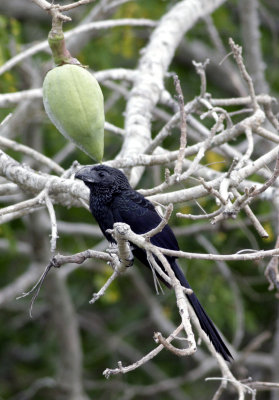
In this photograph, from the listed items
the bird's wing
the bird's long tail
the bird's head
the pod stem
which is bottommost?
the bird's long tail

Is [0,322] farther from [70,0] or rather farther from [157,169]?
[70,0]

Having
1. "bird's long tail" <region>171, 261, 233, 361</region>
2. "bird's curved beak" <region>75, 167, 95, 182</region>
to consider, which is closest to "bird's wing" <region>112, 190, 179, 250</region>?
"bird's curved beak" <region>75, 167, 95, 182</region>

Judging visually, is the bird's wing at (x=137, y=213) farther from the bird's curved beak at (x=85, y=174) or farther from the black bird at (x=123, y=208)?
the bird's curved beak at (x=85, y=174)

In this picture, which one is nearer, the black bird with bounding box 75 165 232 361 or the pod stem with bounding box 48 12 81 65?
the pod stem with bounding box 48 12 81 65

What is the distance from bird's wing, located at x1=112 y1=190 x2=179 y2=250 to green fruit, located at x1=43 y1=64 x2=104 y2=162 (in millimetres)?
798

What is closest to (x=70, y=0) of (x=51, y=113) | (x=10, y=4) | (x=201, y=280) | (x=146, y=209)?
(x=10, y=4)

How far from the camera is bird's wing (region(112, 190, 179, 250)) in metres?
2.65

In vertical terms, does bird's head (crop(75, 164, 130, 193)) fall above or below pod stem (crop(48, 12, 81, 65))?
below

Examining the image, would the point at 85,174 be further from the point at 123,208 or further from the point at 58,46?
the point at 58,46

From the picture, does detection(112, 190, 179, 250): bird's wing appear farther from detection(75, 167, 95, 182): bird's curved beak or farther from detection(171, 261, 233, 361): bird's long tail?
detection(171, 261, 233, 361): bird's long tail

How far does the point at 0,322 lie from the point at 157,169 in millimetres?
2125

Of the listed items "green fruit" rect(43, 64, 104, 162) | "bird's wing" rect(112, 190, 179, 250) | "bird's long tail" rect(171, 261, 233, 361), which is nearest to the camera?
"green fruit" rect(43, 64, 104, 162)

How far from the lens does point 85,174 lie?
2588 mm

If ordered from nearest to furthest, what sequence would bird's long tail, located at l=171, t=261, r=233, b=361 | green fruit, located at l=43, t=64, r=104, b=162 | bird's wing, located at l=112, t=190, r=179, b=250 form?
green fruit, located at l=43, t=64, r=104, b=162
bird's long tail, located at l=171, t=261, r=233, b=361
bird's wing, located at l=112, t=190, r=179, b=250
